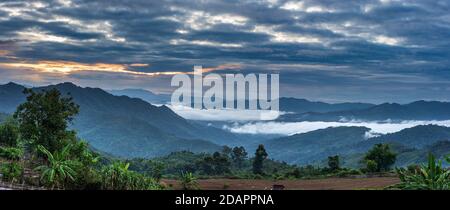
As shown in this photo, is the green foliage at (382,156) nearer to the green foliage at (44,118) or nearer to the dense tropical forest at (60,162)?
the dense tropical forest at (60,162)

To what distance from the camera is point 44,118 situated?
42625mm

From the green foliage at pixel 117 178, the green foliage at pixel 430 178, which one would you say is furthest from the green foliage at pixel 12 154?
the green foliage at pixel 430 178

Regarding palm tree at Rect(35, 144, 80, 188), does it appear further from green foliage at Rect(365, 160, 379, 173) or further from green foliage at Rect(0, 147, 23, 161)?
green foliage at Rect(365, 160, 379, 173)

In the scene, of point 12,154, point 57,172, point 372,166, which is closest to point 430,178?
point 57,172

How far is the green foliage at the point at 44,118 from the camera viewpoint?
41844mm

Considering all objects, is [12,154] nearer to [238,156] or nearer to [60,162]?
[60,162]

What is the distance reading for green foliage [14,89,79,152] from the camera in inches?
1647

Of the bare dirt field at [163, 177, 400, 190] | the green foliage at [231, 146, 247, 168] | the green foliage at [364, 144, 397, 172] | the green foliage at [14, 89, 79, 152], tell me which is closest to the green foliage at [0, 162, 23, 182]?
the green foliage at [14, 89, 79, 152]

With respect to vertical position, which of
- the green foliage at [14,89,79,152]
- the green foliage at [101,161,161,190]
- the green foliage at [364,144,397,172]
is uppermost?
the green foliage at [14,89,79,152]

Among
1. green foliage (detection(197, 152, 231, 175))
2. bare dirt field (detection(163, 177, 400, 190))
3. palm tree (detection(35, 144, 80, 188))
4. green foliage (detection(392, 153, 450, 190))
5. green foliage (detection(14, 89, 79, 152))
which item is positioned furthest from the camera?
green foliage (detection(197, 152, 231, 175))
